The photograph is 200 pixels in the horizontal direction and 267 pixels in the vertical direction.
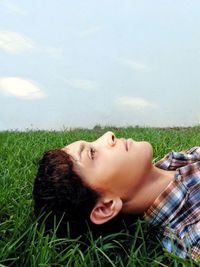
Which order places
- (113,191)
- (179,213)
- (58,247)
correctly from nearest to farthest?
1. (58,247)
2. (113,191)
3. (179,213)

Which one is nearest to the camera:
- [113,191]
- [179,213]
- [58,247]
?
[58,247]

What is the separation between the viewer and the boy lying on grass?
3391 millimetres

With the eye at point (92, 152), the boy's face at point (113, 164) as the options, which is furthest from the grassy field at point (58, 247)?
the eye at point (92, 152)

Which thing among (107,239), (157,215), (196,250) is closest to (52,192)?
(107,239)

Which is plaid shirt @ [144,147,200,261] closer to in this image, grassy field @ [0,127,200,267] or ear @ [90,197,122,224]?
grassy field @ [0,127,200,267]

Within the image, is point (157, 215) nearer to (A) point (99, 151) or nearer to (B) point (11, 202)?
(A) point (99, 151)

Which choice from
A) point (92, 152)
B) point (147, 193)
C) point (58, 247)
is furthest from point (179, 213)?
point (58, 247)

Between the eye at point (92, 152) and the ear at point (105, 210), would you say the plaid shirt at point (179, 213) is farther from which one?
the eye at point (92, 152)

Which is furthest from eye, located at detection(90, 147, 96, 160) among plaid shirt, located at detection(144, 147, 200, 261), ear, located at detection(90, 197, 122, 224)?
plaid shirt, located at detection(144, 147, 200, 261)

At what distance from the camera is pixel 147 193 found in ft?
11.6

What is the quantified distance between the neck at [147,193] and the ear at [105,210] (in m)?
0.10

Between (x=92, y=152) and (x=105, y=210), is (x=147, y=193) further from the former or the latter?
(x=92, y=152)

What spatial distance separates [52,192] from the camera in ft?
11.3

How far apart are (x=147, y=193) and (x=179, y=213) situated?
23cm
